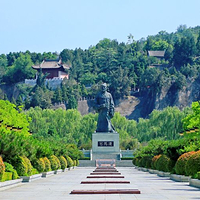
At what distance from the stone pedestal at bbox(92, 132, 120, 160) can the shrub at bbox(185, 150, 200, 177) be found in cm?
2955

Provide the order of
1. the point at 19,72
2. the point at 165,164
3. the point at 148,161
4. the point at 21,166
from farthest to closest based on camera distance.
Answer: the point at 19,72 → the point at 148,161 → the point at 165,164 → the point at 21,166

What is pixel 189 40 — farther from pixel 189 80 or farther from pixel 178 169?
pixel 178 169

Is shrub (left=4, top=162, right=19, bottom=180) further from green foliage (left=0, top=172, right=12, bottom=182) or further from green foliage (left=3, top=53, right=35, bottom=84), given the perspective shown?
green foliage (left=3, top=53, right=35, bottom=84)

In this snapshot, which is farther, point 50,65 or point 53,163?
point 50,65

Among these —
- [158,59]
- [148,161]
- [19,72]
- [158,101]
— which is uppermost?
[158,59]

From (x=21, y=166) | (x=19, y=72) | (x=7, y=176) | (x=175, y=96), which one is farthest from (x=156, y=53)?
(x=7, y=176)

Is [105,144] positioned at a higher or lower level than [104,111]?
lower

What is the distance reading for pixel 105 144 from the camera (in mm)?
47781

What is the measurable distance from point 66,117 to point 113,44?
6717cm

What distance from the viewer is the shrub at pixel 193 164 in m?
17.1

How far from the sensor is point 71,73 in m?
126

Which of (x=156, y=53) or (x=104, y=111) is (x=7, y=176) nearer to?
(x=104, y=111)

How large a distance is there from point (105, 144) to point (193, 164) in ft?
100

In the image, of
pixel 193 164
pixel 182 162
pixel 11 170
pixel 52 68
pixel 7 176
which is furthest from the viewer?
pixel 52 68
